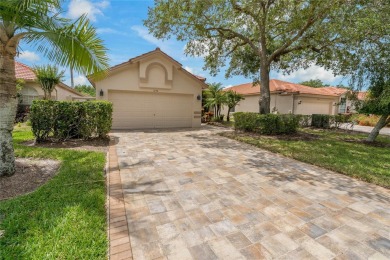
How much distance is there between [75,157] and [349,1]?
39.5 ft

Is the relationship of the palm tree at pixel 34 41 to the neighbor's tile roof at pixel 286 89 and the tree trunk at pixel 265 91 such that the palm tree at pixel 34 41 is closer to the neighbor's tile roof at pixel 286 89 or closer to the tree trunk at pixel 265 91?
the tree trunk at pixel 265 91

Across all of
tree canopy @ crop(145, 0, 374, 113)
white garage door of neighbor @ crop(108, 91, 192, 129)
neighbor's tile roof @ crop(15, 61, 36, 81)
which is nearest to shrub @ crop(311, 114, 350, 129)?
tree canopy @ crop(145, 0, 374, 113)

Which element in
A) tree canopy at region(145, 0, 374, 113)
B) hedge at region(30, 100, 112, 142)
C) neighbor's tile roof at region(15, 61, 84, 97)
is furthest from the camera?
neighbor's tile roof at region(15, 61, 84, 97)

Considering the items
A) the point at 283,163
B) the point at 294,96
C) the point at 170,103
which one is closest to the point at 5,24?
the point at 283,163

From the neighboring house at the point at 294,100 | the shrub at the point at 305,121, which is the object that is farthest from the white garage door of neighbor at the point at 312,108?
the shrub at the point at 305,121

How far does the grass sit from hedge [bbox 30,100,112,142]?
379 centimetres

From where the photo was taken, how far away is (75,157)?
5.96 metres

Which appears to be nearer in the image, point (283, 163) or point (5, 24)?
point (5, 24)

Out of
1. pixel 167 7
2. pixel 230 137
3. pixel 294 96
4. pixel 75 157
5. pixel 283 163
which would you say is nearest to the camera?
pixel 75 157

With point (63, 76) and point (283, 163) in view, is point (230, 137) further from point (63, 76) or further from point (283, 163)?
point (63, 76)

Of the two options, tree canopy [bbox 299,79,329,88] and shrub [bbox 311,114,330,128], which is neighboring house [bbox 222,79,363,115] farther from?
tree canopy [bbox 299,79,329,88]

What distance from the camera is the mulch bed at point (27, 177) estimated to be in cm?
386

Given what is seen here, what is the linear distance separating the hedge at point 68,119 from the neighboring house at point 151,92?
166 inches

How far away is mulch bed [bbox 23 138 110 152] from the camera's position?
7172 mm
